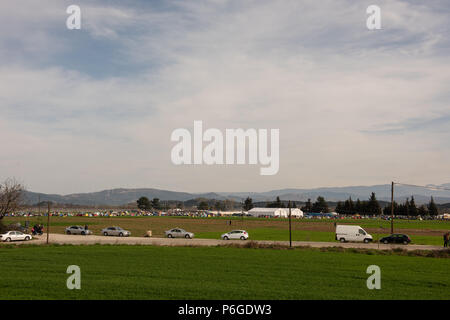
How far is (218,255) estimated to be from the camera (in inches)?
1442

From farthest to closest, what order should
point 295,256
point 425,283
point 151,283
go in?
point 295,256, point 425,283, point 151,283

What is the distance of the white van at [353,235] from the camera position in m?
54.7

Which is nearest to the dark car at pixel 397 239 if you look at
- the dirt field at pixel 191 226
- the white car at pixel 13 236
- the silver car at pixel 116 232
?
the dirt field at pixel 191 226

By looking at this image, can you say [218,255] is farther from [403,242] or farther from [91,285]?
[403,242]

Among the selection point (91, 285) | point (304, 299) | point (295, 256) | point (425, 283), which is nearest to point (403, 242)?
point (295, 256)

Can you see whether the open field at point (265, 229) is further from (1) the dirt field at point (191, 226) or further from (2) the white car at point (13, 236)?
(2) the white car at point (13, 236)

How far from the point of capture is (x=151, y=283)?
2106 centimetres

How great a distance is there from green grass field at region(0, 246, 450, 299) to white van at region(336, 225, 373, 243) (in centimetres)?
1986

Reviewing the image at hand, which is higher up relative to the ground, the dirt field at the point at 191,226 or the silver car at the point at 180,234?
the silver car at the point at 180,234

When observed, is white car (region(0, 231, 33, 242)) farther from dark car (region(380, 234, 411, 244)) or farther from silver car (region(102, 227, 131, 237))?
dark car (region(380, 234, 411, 244))

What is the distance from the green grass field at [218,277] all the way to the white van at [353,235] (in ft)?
65.2
